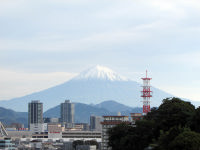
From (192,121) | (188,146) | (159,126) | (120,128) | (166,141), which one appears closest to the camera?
(188,146)

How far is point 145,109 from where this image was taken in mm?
191875

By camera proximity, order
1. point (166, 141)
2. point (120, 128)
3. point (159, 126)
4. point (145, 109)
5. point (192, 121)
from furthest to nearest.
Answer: point (145, 109), point (120, 128), point (159, 126), point (192, 121), point (166, 141)

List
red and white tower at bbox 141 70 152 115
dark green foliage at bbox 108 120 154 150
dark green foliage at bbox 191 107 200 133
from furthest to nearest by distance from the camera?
red and white tower at bbox 141 70 152 115
dark green foliage at bbox 108 120 154 150
dark green foliage at bbox 191 107 200 133

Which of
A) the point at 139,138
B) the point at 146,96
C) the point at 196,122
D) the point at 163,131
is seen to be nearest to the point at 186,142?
the point at 196,122

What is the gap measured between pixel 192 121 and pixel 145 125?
15.5 metres

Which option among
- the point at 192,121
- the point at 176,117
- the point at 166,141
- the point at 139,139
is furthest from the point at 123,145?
the point at 166,141

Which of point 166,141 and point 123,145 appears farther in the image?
point 123,145

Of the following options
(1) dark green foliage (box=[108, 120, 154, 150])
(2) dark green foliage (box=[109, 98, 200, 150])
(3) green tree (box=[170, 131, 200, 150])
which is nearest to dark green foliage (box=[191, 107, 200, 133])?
(2) dark green foliage (box=[109, 98, 200, 150])

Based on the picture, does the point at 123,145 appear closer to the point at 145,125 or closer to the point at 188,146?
the point at 145,125

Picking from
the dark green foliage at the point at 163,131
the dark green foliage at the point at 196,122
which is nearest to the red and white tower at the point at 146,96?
the dark green foliage at the point at 163,131

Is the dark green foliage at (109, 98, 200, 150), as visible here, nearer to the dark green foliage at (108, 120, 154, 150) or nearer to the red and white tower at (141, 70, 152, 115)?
the dark green foliage at (108, 120, 154, 150)

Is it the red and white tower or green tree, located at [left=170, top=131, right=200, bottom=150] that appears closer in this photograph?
green tree, located at [left=170, top=131, right=200, bottom=150]

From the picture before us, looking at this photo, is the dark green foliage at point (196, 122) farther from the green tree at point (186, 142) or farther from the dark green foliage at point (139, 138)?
the green tree at point (186, 142)

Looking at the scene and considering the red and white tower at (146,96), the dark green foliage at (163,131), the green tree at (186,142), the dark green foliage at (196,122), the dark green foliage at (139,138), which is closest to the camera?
the green tree at (186,142)
